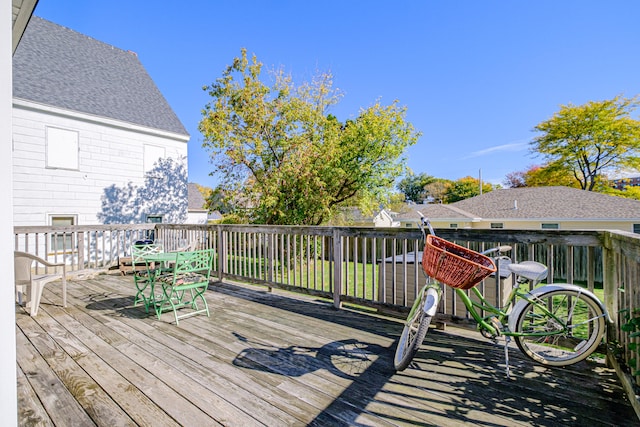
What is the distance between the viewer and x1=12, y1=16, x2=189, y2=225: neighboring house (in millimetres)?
8172

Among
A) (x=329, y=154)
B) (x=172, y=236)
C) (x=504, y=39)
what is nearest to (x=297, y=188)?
(x=329, y=154)

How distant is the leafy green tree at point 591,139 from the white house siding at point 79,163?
23219 millimetres

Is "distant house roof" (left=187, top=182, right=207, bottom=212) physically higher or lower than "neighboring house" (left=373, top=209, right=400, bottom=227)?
higher

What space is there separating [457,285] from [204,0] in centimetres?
1124

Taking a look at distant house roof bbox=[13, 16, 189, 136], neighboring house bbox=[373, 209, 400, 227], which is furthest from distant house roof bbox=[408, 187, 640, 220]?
distant house roof bbox=[13, 16, 189, 136]

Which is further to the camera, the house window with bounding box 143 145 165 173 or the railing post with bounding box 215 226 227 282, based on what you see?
the house window with bounding box 143 145 165 173

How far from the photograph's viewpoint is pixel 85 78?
10062 mm

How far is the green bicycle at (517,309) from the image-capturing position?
2.07 metres

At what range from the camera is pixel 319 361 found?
8.06 ft

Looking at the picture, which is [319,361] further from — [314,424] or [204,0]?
[204,0]

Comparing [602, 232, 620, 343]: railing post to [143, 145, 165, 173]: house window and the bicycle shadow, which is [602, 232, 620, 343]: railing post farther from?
[143, 145, 165, 173]: house window

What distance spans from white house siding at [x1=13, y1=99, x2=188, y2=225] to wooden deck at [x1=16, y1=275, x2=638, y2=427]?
6.63 metres

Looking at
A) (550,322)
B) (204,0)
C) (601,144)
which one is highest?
(204,0)

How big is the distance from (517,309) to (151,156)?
11.7 meters
